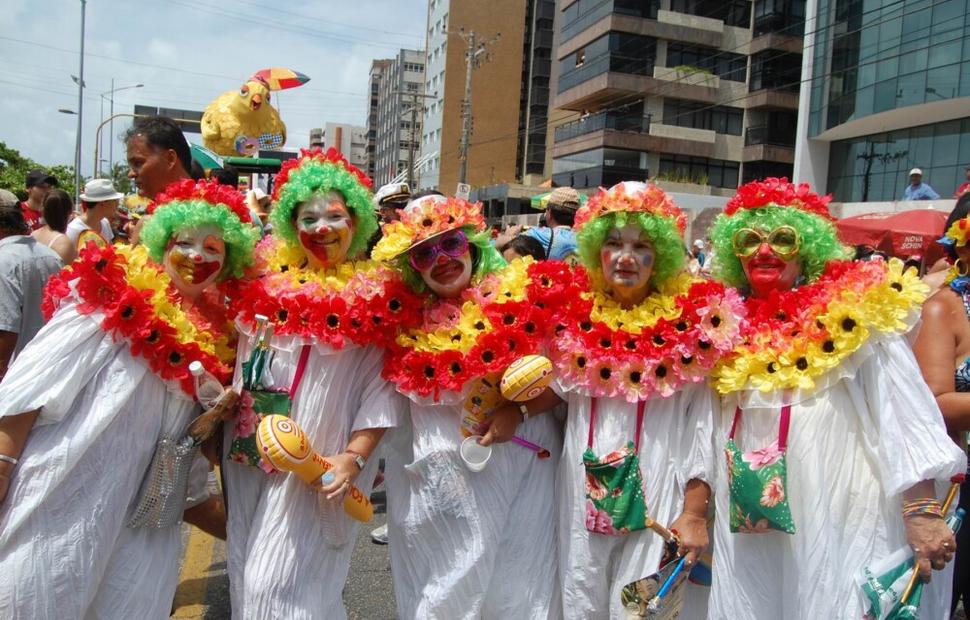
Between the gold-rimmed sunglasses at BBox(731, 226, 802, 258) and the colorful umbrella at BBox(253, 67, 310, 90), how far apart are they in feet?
21.4

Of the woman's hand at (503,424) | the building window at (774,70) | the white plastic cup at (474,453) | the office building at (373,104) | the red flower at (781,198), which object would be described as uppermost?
the office building at (373,104)

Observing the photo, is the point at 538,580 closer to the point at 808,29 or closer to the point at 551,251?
the point at 551,251

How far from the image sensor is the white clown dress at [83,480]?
2377mm

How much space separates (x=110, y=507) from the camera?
8.31 feet

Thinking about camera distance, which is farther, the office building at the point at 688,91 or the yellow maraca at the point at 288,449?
the office building at the point at 688,91

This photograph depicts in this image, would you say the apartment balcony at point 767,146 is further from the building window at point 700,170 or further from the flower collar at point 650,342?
the flower collar at point 650,342

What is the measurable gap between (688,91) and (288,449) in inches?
1473

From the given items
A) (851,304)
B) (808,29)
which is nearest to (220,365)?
(851,304)

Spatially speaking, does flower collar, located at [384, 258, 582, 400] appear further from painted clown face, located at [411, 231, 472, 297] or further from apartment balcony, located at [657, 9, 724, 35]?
apartment balcony, located at [657, 9, 724, 35]

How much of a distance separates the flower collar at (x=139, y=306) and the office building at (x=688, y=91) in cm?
3360

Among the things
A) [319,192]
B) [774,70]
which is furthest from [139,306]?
[774,70]

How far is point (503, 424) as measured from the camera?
9.26 feet

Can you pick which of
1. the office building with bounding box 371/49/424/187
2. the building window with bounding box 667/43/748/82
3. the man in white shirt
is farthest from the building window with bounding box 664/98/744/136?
the office building with bounding box 371/49/424/187

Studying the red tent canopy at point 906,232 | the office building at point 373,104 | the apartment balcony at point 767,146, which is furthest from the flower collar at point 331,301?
the office building at point 373,104
